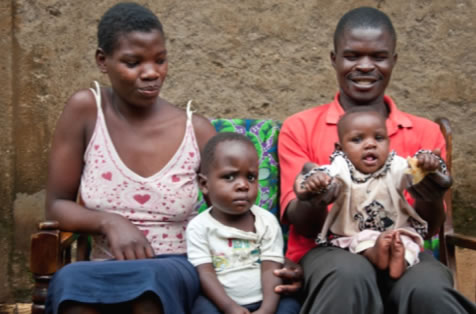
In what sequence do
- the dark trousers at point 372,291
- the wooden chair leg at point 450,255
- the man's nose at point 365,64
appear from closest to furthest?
the dark trousers at point 372,291 → the man's nose at point 365,64 → the wooden chair leg at point 450,255

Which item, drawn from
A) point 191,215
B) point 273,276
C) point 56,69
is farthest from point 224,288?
Result: point 56,69

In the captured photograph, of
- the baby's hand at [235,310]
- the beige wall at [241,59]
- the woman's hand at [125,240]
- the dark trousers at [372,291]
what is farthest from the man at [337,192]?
the beige wall at [241,59]

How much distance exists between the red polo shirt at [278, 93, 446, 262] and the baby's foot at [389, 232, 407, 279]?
526 mm

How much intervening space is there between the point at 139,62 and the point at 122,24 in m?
0.17

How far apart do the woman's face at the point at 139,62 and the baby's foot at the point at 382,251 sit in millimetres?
1052

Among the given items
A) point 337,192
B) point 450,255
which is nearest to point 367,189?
point 337,192

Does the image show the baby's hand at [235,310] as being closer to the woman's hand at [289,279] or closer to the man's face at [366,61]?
the woman's hand at [289,279]

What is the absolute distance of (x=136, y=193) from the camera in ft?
9.98

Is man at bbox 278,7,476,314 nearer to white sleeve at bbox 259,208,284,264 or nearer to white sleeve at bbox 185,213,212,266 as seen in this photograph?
white sleeve at bbox 259,208,284,264

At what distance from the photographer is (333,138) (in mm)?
3244

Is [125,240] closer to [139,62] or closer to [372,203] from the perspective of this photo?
[139,62]

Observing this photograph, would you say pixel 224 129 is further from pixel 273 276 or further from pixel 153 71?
pixel 273 276

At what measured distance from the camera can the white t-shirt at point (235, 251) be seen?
9.40 ft

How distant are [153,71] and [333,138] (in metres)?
0.84
